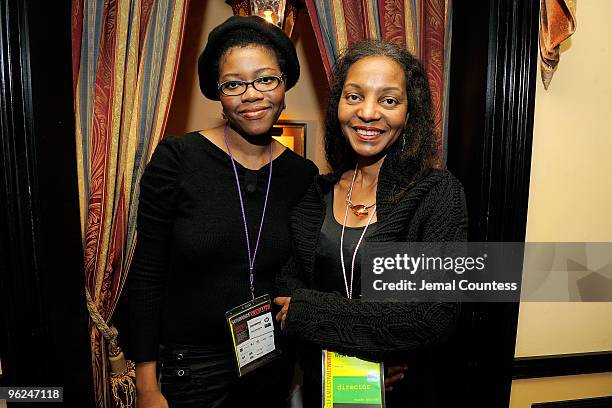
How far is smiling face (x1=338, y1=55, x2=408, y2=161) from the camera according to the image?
4.17 ft

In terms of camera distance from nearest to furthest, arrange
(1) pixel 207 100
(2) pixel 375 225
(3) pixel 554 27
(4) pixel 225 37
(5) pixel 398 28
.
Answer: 1. (2) pixel 375 225
2. (4) pixel 225 37
3. (3) pixel 554 27
4. (5) pixel 398 28
5. (1) pixel 207 100

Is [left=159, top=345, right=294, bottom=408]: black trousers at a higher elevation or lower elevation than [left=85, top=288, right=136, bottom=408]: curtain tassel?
higher

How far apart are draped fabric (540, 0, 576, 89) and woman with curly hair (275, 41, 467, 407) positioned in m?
0.63

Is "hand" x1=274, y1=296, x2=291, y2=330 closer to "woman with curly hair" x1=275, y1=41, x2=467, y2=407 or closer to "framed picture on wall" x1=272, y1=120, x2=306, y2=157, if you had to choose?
"woman with curly hair" x1=275, y1=41, x2=467, y2=407

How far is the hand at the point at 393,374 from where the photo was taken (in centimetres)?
129

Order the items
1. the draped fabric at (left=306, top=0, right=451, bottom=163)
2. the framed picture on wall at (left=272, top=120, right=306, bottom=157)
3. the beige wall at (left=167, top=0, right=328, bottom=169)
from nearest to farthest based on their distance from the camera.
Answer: the draped fabric at (left=306, top=0, right=451, bottom=163), the beige wall at (left=167, top=0, right=328, bottom=169), the framed picture on wall at (left=272, top=120, right=306, bottom=157)

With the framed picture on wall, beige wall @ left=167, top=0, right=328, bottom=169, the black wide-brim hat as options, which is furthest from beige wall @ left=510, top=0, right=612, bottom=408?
the framed picture on wall

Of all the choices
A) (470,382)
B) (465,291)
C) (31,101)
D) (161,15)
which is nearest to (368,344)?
(465,291)

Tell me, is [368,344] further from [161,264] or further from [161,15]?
[161,15]

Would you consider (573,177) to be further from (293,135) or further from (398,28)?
(293,135)

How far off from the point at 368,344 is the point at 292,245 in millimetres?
425

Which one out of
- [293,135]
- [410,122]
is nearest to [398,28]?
[410,122]

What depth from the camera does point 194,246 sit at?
53.8 inches

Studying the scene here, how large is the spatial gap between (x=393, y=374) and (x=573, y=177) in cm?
117
